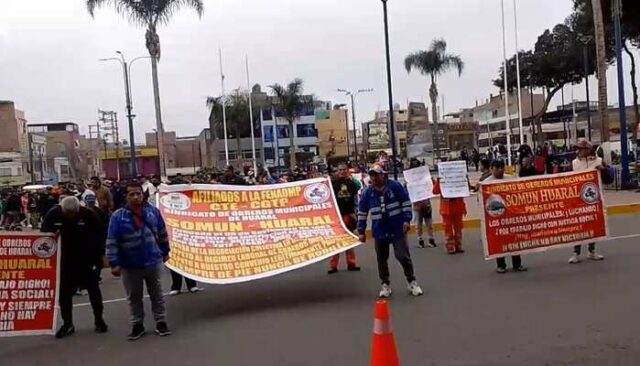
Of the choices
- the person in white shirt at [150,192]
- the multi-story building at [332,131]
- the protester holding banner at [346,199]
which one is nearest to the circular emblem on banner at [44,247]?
the person in white shirt at [150,192]

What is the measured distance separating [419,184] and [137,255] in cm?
788

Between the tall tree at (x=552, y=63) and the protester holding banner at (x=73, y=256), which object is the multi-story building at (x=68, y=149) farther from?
the protester holding banner at (x=73, y=256)

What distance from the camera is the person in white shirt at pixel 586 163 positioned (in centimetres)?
1104

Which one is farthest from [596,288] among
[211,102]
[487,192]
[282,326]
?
[211,102]

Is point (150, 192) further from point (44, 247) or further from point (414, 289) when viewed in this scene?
point (414, 289)

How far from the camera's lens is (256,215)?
9.97m

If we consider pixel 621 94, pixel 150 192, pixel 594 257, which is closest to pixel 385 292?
pixel 594 257

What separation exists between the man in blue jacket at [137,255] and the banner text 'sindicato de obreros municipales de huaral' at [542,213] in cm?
484

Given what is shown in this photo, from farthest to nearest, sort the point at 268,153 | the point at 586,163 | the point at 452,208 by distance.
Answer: the point at 268,153
the point at 452,208
the point at 586,163

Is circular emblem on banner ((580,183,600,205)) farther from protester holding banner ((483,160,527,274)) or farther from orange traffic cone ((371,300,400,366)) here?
orange traffic cone ((371,300,400,366))

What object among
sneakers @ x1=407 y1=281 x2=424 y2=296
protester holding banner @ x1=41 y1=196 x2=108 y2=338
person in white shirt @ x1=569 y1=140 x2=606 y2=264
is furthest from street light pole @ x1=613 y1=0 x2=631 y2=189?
protester holding banner @ x1=41 y1=196 x2=108 y2=338

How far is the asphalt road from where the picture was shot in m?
6.36

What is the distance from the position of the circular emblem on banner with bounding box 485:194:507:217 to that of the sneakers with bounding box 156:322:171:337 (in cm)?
510

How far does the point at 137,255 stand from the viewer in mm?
7773
